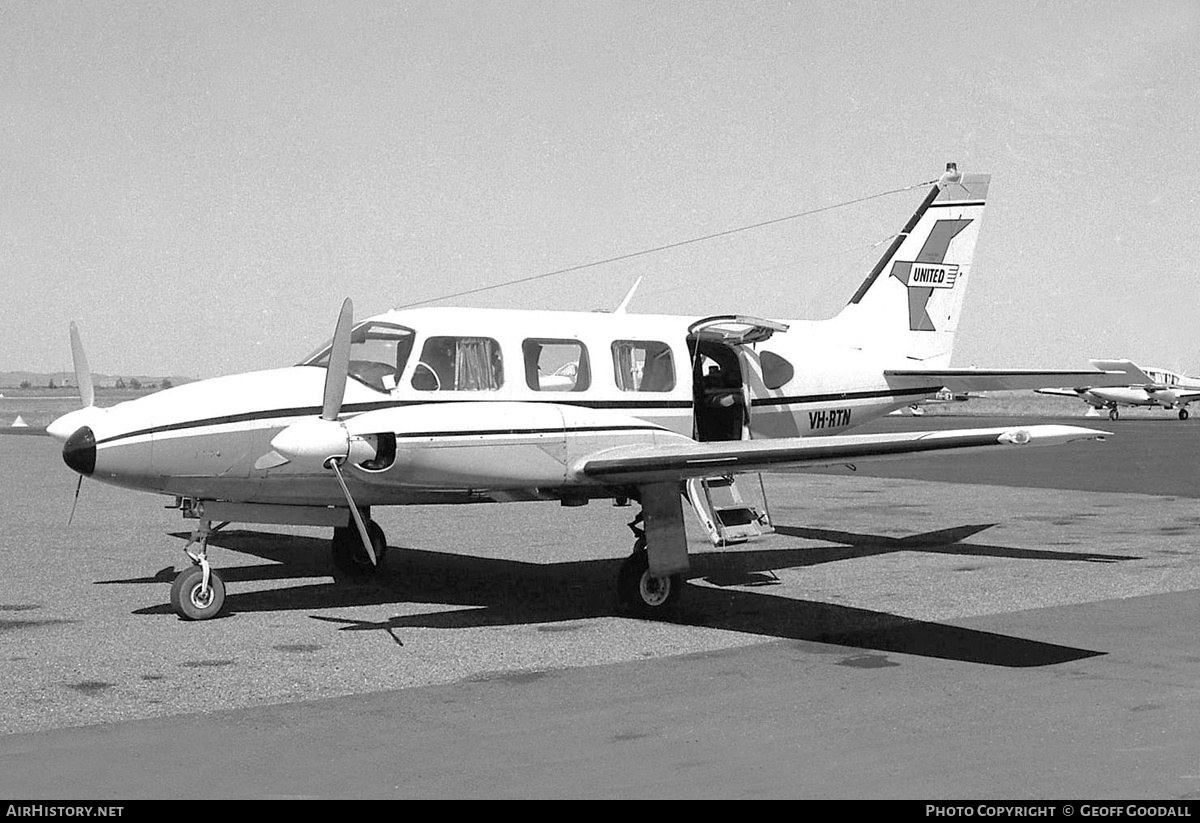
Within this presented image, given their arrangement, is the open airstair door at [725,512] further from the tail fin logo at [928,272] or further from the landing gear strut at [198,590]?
the tail fin logo at [928,272]

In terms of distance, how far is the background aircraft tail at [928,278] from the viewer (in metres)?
16.0

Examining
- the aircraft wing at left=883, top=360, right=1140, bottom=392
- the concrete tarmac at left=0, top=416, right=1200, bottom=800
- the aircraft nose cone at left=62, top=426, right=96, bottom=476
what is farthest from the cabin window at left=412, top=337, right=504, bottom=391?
the aircraft wing at left=883, top=360, right=1140, bottom=392

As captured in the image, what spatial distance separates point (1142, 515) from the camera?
64.2 ft

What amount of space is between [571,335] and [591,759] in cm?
623

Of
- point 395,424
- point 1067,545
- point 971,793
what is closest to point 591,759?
point 971,793

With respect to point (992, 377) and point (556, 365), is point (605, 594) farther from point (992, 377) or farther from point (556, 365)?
point (992, 377)

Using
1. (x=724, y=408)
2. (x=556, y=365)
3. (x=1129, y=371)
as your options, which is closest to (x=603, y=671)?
(x=556, y=365)

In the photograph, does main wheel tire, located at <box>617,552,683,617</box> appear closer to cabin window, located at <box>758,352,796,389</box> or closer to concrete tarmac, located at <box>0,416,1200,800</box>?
concrete tarmac, located at <box>0,416,1200,800</box>

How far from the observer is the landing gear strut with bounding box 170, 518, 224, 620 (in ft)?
35.7

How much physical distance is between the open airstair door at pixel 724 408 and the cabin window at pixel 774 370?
0.88 ft

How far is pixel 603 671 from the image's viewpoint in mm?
8984

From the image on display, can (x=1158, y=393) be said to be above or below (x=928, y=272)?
below

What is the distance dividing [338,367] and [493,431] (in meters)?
1.42
